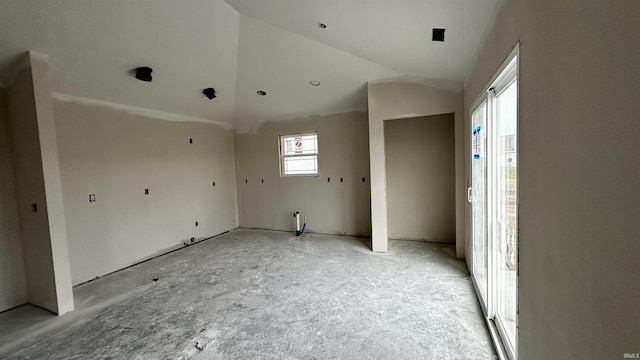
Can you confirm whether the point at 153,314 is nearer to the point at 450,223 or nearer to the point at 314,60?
the point at 314,60

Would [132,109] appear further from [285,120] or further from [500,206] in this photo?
[500,206]

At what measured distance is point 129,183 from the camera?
3961 mm

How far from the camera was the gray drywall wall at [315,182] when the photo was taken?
16.4 feet

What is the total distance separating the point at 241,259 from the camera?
4.05 metres

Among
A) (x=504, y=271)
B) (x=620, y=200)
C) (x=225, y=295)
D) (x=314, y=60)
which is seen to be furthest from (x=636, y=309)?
(x=314, y=60)

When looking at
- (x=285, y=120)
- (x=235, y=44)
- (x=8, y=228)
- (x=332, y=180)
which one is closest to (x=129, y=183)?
(x=8, y=228)

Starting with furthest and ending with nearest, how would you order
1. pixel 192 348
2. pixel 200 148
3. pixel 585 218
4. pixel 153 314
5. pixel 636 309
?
pixel 200 148 < pixel 153 314 < pixel 192 348 < pixel 585 218 < pixel 636 309

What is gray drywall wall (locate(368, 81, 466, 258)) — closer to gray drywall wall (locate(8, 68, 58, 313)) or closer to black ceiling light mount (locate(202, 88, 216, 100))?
black ceiling light mount (locate(202, 88, 216, 100))

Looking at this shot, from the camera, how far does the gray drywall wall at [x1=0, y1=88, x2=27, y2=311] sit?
2756 mm

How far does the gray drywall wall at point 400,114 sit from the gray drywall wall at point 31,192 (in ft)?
13.2

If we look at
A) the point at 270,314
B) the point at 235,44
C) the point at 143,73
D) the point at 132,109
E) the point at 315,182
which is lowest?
the point at 270,314

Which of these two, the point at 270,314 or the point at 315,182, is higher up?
the point at 315,182

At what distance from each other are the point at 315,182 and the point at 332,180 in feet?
1.30

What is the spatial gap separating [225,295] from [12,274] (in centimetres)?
242
